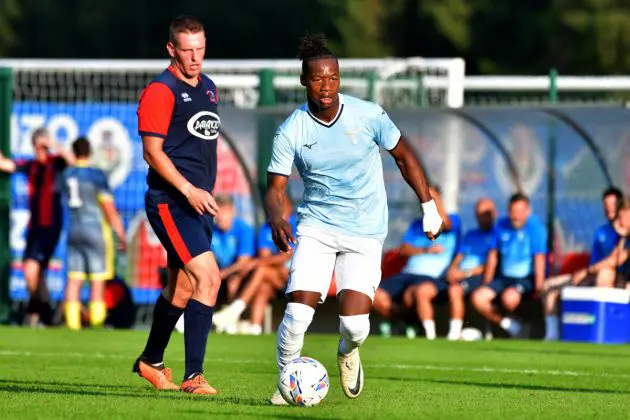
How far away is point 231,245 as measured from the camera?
19172 mm

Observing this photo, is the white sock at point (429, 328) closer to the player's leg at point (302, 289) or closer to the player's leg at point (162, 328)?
the player's leg at point (162, 328)

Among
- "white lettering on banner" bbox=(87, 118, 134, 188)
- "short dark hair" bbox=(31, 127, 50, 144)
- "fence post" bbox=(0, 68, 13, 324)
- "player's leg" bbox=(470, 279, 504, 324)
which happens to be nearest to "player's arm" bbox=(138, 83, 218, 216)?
"player's leg" bbox=(470, 279, 504, 324)

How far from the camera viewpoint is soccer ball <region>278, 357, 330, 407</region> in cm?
961

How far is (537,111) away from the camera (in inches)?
746

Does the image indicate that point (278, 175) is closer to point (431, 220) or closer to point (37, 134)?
point (431, 220)

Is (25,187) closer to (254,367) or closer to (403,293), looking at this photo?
(403,293)

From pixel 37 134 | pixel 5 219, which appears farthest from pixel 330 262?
pixel 5 219

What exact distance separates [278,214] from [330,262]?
19.1 inches

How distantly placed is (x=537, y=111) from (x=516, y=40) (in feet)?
129

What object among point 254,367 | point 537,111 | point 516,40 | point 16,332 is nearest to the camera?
point 254,367

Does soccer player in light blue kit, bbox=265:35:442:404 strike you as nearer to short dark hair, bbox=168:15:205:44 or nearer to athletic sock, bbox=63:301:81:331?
short dark hair, bbox=168:15:205:44

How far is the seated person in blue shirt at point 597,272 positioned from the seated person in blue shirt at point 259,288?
9.71 ft

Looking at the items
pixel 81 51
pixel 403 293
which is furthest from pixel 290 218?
pixel 81 51

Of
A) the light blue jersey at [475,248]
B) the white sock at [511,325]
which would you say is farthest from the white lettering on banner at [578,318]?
the light blue jersey at [475,248]
